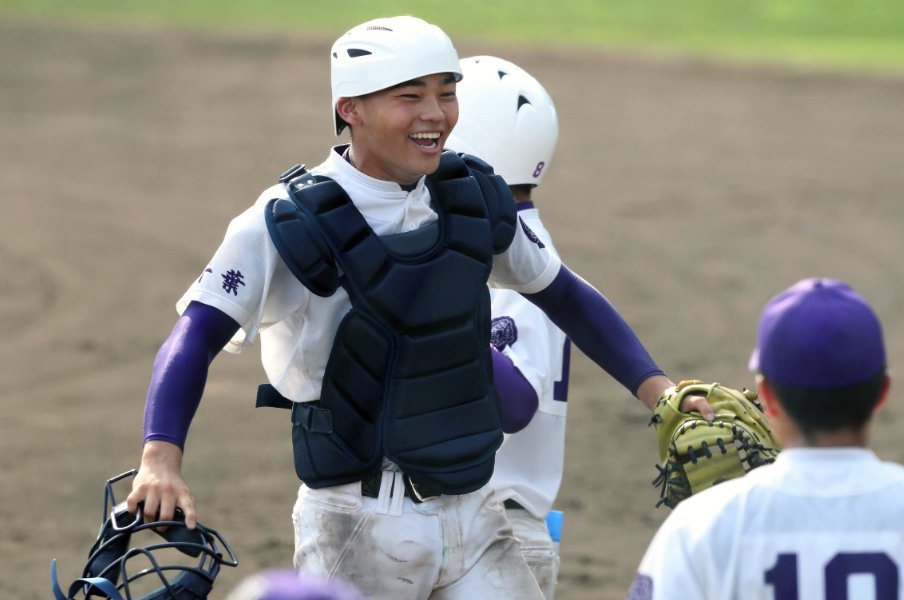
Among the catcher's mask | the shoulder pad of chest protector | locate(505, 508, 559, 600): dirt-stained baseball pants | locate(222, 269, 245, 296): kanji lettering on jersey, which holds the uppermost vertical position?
the shoulder pad of chest protector

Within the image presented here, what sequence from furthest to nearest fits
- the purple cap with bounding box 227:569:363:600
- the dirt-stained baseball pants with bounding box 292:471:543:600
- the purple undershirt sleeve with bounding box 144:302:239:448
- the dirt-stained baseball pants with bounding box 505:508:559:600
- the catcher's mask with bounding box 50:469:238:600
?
the dirt-stained baseball pants with bounding box 505:508:559:600 < the dirt-stained baseball pants with bounding box 292:471:543:600 < the purple undershirt sleeve with bounding box 144:302:239:448 < the catcher's mask with bounding box 50:469:238:600 < the purple cap with bounding box 227:569:363:600

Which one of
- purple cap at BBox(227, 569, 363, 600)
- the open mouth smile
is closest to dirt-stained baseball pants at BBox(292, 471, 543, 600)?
the open mouth smile

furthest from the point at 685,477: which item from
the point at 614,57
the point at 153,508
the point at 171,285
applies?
the point at 614,57

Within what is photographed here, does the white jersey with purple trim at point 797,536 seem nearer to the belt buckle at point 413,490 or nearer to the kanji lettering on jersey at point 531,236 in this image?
the belt buckle at point 413,490

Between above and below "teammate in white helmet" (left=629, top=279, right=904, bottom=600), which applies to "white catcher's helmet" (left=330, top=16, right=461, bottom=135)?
above

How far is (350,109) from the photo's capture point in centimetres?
387

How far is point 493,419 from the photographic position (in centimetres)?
387

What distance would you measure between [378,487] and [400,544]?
0.15 m

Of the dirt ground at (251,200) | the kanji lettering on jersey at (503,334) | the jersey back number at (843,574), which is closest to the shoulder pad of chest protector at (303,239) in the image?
the kanji lettering on jersey at (503,334)

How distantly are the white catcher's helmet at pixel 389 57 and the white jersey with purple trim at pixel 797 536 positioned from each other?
149 cm

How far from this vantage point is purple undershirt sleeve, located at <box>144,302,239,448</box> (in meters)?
3.46

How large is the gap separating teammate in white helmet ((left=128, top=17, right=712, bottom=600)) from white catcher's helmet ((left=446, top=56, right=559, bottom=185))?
35.5 inches

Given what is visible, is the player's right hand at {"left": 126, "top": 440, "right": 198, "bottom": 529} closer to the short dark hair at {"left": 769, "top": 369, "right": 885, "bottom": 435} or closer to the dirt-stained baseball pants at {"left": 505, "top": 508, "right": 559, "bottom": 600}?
the short dark hair at {"left": 769, "top": 369, "right": 885, "bottom": 435}

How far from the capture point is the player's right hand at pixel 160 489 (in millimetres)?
3311
